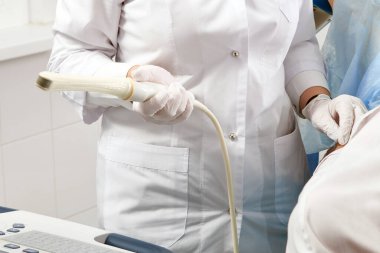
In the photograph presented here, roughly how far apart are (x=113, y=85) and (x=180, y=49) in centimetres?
33

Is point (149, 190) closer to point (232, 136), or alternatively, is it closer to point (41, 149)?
point (232, 136)

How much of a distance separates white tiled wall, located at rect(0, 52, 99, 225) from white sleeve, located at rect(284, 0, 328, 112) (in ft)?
3.21

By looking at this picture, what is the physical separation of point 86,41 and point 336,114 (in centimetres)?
51

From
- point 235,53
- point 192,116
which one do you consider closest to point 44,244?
point 192,116

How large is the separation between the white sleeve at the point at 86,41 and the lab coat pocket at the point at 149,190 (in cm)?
11

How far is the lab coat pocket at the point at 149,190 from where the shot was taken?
5.02ft

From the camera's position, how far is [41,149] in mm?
2500

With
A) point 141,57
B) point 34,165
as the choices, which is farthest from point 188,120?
point 34,165

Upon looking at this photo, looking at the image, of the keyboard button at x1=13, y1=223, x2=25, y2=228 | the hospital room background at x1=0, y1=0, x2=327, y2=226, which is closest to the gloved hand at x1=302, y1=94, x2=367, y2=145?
the keyboard button at x1=13, y1=223, x2=25, y2=228

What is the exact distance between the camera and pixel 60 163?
259cm

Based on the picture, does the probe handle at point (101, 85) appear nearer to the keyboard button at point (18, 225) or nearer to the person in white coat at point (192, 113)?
the person in white coat at point (192, 113)

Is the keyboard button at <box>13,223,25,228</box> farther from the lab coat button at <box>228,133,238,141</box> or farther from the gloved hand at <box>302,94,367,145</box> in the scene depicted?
the gloved hand at <box>302,94,367,145</box>

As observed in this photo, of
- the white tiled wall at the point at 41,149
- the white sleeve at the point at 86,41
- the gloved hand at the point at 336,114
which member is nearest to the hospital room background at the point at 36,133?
the white tiled wall at the point at 41,149

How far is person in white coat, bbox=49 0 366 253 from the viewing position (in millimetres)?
1497
